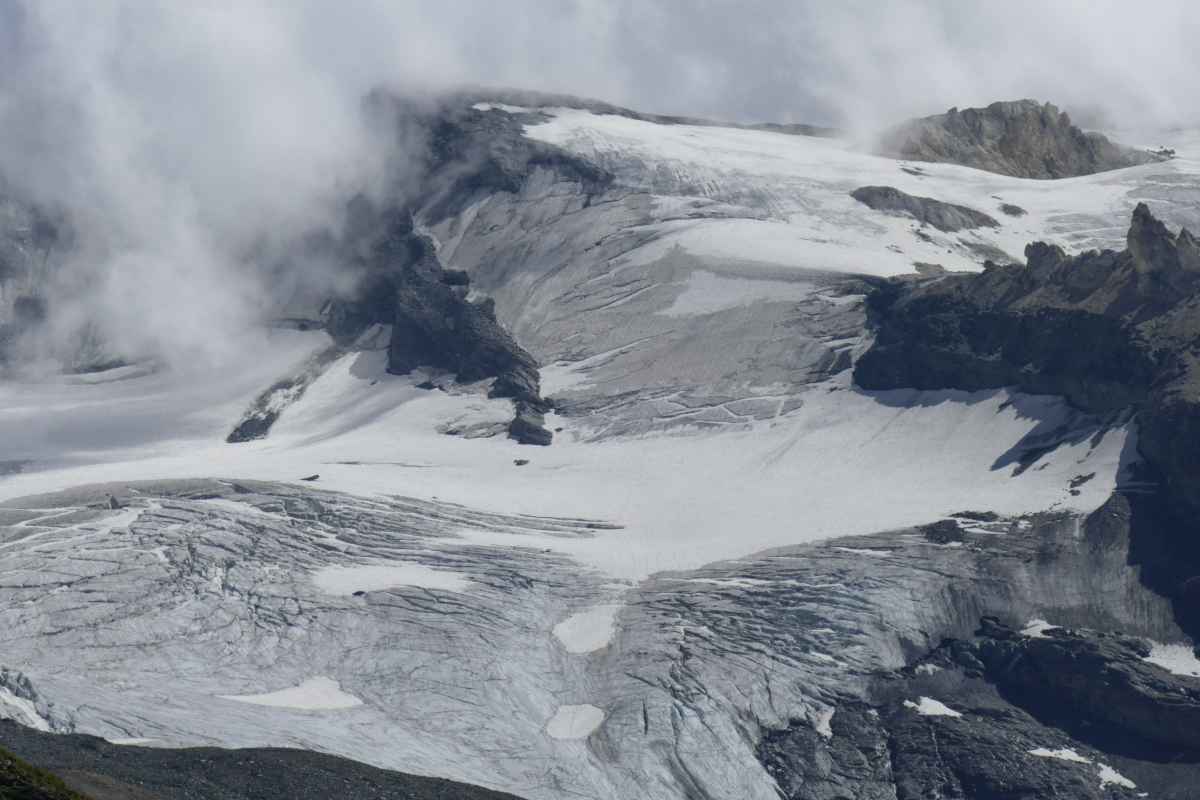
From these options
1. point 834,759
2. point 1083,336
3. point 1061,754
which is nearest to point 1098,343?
point 1083,336

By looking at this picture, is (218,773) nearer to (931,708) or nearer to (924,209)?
(931,708)

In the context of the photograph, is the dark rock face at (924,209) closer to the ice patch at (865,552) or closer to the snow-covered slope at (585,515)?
the snow-covered slope at (585,515)

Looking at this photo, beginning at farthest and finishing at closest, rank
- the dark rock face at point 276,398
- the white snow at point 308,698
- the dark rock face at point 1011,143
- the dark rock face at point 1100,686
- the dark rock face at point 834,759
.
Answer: the dark rock face at point 1011,143 → the dark rock face at point 276,398 → the dark rock face at point 1100,686 → the white snow at point 308,698 → the dark rock face at point 834,759

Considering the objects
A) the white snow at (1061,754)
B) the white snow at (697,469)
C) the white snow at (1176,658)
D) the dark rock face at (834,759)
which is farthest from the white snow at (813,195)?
the white snow at (1061,754)

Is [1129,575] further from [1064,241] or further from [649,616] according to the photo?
[1064,241]

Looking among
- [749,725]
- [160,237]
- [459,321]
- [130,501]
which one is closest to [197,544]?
[130,501]

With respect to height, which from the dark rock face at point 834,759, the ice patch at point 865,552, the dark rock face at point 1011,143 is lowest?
the dark rock face at point 834,759
